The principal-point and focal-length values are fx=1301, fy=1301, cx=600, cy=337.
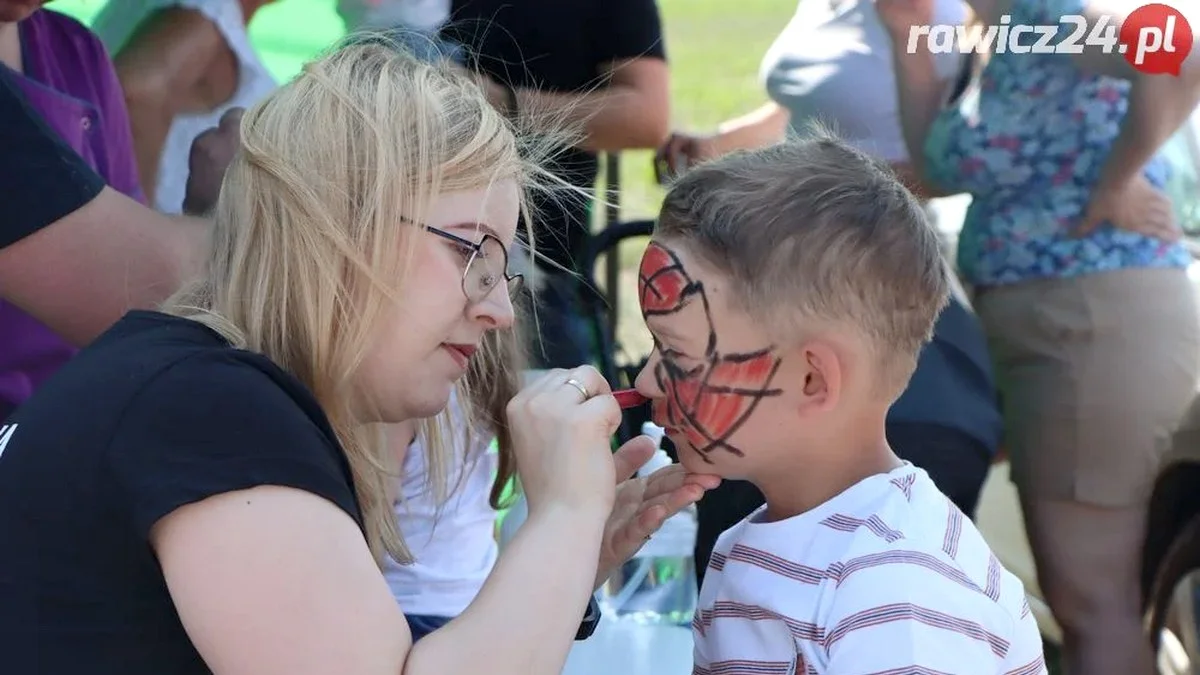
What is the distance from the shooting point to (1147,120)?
218cm

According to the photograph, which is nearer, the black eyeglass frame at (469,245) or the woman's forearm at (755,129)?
the black eyeglass frame at (469,245)

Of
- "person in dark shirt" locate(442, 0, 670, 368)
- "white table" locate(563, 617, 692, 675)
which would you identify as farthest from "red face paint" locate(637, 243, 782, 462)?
"person in dark shirt" locate(442, 0, 670, 368)

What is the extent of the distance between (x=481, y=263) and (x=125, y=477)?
0.44 meters

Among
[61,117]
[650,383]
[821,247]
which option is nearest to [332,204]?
[650,383]

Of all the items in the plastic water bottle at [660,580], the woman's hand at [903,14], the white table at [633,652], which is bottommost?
the plastic water bottle at [660,580]

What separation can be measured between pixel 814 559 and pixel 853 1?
1.37 metres

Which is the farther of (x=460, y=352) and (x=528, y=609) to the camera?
(x=460, y=352)

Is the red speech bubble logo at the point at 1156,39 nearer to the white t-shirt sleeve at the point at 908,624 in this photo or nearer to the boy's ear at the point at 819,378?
the boy's ear at the point at 819,378

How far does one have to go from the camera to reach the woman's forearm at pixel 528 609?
118 centimetres

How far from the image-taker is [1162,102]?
85.2 inches

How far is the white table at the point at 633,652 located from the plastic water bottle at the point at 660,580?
11 cm

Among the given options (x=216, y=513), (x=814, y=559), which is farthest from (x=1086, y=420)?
(x=216, y=513)

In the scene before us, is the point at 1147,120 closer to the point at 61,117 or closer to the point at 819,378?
the point at 819,378

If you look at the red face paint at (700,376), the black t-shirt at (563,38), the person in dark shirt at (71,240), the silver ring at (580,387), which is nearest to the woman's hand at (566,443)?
the silver ring at (580,387)
